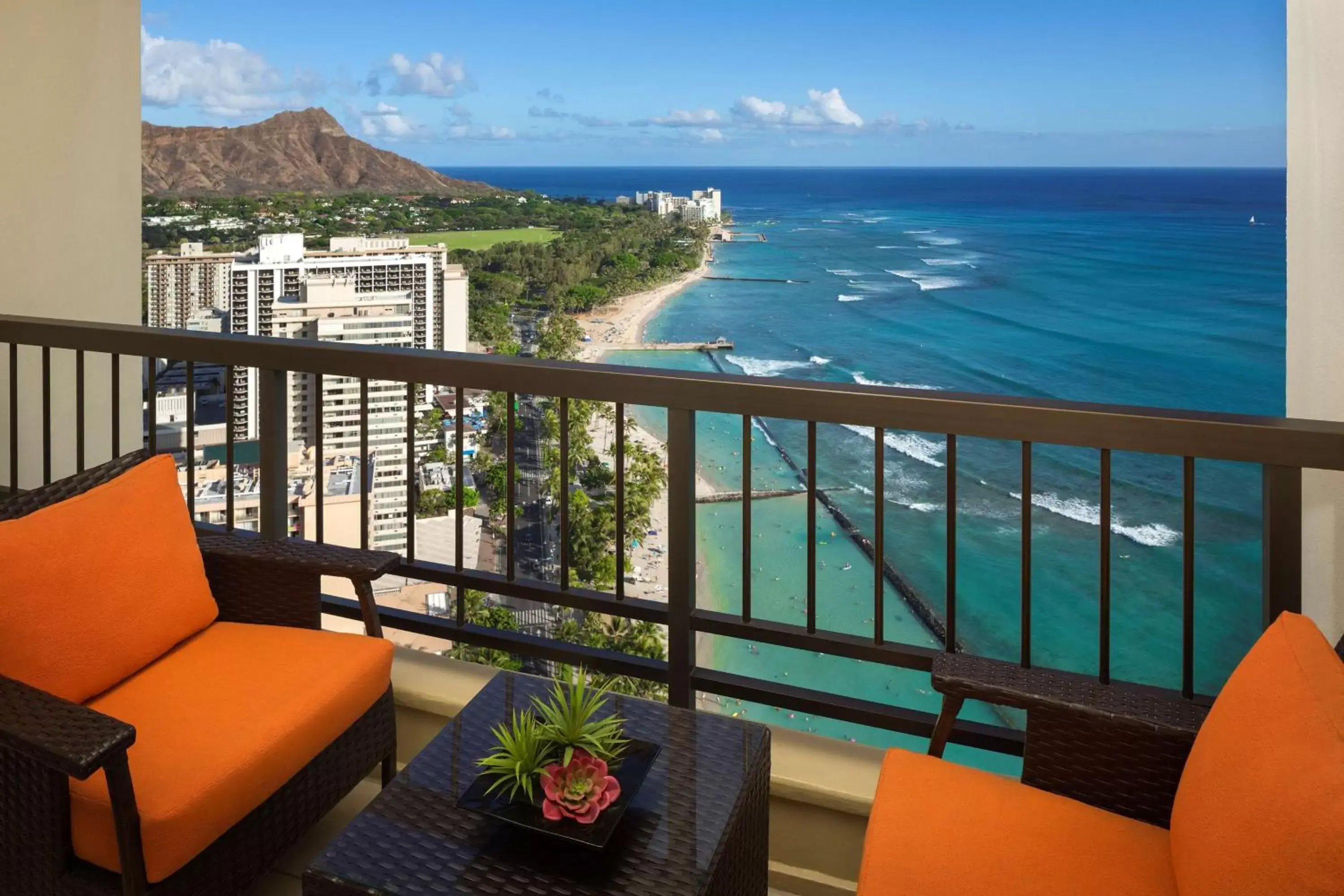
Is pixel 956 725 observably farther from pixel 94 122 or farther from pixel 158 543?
pixel 94 122

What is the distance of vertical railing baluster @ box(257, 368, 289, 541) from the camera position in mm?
2328

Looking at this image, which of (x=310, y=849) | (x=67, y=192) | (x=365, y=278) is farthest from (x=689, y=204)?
(x=310, y=849)

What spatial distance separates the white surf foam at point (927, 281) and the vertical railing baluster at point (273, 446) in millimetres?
16133

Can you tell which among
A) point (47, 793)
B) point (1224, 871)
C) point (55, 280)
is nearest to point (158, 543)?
point (47, 793)

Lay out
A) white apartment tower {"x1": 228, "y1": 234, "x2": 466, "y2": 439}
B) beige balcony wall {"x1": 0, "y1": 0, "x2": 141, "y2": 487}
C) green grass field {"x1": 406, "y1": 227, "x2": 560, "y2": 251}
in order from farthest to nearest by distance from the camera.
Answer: green grass field {"x1": 406, "y1": 227, "x2": 560, "y2": 251} < white apartment tower {"x1": 228, "y1": 234, "x2": 466, "y2": 439} < beige balcony wall {"x1": 0, "y1": 0, "x2": 141, "y2": 487}

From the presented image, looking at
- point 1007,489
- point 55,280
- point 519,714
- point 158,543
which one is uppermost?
point 55,280

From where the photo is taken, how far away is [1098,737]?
1355 mm

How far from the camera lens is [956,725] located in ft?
6.03

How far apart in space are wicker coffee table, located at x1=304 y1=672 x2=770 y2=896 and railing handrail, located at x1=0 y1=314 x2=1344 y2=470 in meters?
0.66

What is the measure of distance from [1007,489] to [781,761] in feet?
49.1

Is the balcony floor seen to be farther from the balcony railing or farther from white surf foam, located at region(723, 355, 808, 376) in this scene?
white surf foam, located at region(723, 355, 808, 376)

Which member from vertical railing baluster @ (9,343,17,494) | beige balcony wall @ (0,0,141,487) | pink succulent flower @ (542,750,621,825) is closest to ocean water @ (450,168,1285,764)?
beige balcony wall @ (0,0,141,487)

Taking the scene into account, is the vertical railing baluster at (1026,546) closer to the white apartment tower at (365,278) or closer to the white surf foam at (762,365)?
the white apartment tower at (365,278)

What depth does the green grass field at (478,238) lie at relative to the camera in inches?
578
